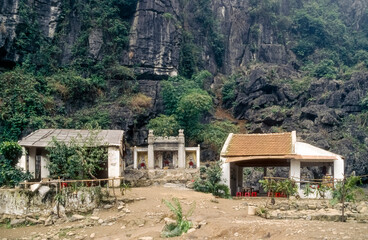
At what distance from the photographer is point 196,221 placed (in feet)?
49.0

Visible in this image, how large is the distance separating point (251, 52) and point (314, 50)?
7952mm

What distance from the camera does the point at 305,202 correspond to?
59.5ft

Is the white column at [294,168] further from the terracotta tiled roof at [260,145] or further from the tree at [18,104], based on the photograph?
the tree at [18,104]

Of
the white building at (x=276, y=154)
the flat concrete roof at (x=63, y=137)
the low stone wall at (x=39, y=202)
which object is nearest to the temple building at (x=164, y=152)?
the flat concrete roof at (x=63, y=137)

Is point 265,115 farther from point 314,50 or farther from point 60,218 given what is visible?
point 60,218

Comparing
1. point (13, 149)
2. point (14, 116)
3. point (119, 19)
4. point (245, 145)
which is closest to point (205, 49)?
point (119, 19)

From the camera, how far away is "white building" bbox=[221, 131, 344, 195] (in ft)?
71.3

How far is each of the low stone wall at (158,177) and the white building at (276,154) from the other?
281 cm

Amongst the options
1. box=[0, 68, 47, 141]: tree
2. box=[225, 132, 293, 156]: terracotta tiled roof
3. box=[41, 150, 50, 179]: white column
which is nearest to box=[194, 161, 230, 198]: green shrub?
box=[225, 132, 293, 156]: terracotta tiled roof

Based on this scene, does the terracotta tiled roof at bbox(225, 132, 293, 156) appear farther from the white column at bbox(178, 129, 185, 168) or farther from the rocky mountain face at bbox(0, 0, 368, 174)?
the rocky mountain face at bbox(0, 0, 368, 174)

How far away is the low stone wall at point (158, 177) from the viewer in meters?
24.5

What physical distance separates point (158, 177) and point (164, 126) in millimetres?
9294

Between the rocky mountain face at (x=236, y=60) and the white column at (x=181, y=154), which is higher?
the rocky mountain face at (x=236, y=60)

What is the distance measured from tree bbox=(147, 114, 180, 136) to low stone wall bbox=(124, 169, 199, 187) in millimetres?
6953
